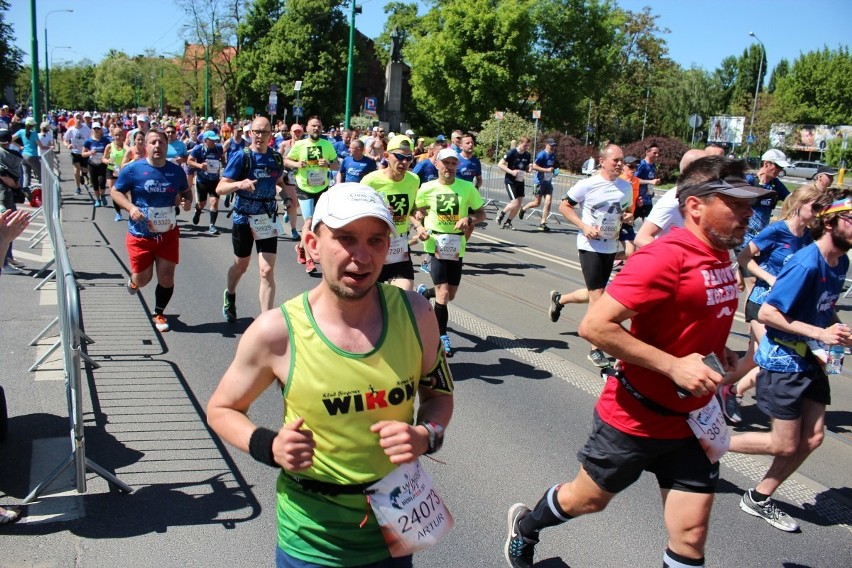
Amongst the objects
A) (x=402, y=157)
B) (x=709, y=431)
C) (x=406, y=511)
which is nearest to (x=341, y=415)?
→ (x=406, y=511)

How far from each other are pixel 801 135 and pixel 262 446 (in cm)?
6795

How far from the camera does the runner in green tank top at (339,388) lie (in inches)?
86.1

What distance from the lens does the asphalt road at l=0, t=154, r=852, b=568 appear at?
380cm

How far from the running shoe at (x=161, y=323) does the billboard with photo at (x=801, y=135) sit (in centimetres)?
4318

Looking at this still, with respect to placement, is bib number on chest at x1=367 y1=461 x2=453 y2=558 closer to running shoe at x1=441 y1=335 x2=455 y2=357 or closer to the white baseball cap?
running shoe at x1=441 y1=335 x2=455 y2=357

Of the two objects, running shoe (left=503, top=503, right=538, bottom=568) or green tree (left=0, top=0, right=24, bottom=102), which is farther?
green tree (left=0, top=0, right=24, bottom=102)

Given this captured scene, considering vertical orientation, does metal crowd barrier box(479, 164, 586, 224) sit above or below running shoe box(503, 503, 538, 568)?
above

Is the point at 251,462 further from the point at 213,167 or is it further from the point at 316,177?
the point at 213,167

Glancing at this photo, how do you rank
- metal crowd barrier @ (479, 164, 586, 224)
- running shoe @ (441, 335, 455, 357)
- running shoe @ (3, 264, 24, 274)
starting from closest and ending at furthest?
running shoe @ (441, 335, 455, 357) < running shoe @ (3, 264, 24, 274) < metal crowd barrier @ (479, 164, 586, 224)

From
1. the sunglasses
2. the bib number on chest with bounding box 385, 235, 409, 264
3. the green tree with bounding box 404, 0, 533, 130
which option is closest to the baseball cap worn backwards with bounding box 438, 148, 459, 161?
the sunglasses

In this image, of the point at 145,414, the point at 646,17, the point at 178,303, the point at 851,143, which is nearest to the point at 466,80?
the point at 646,17

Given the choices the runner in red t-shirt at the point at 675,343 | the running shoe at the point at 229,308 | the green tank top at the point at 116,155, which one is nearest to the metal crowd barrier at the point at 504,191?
the green tank top at the point at 116,155

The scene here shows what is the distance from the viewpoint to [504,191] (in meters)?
25.8

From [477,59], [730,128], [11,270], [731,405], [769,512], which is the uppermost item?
[477,59]
